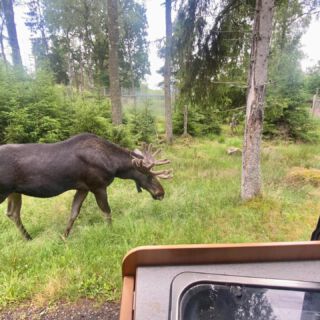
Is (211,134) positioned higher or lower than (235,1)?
lower

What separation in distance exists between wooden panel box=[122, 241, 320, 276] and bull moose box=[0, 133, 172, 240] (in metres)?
3.30

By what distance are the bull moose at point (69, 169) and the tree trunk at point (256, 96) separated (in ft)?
5.11

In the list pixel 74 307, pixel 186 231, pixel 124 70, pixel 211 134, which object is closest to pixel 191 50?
pixel 186 231

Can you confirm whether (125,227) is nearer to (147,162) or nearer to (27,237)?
(147,162)

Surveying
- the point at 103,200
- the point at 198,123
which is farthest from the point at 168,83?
the point at 103,200

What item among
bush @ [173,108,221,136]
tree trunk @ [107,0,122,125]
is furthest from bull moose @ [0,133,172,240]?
bush @ [173,108,221,136]

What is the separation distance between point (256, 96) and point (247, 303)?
4.48 metres

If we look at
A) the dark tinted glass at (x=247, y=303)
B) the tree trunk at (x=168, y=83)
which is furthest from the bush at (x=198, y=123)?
the dark tinted glass at (x=247, y=303)

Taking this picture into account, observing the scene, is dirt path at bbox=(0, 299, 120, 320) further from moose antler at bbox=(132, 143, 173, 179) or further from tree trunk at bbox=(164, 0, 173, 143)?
tree trunk at bbox=(164, 0, 173, 143)

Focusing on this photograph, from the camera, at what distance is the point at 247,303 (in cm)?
97

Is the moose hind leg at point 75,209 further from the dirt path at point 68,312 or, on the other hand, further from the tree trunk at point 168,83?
the tree trunk at point 168,83

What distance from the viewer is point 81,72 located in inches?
1059

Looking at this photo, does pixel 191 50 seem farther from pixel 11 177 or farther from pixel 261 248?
pixel 261 248

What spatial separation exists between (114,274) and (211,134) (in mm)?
12394
